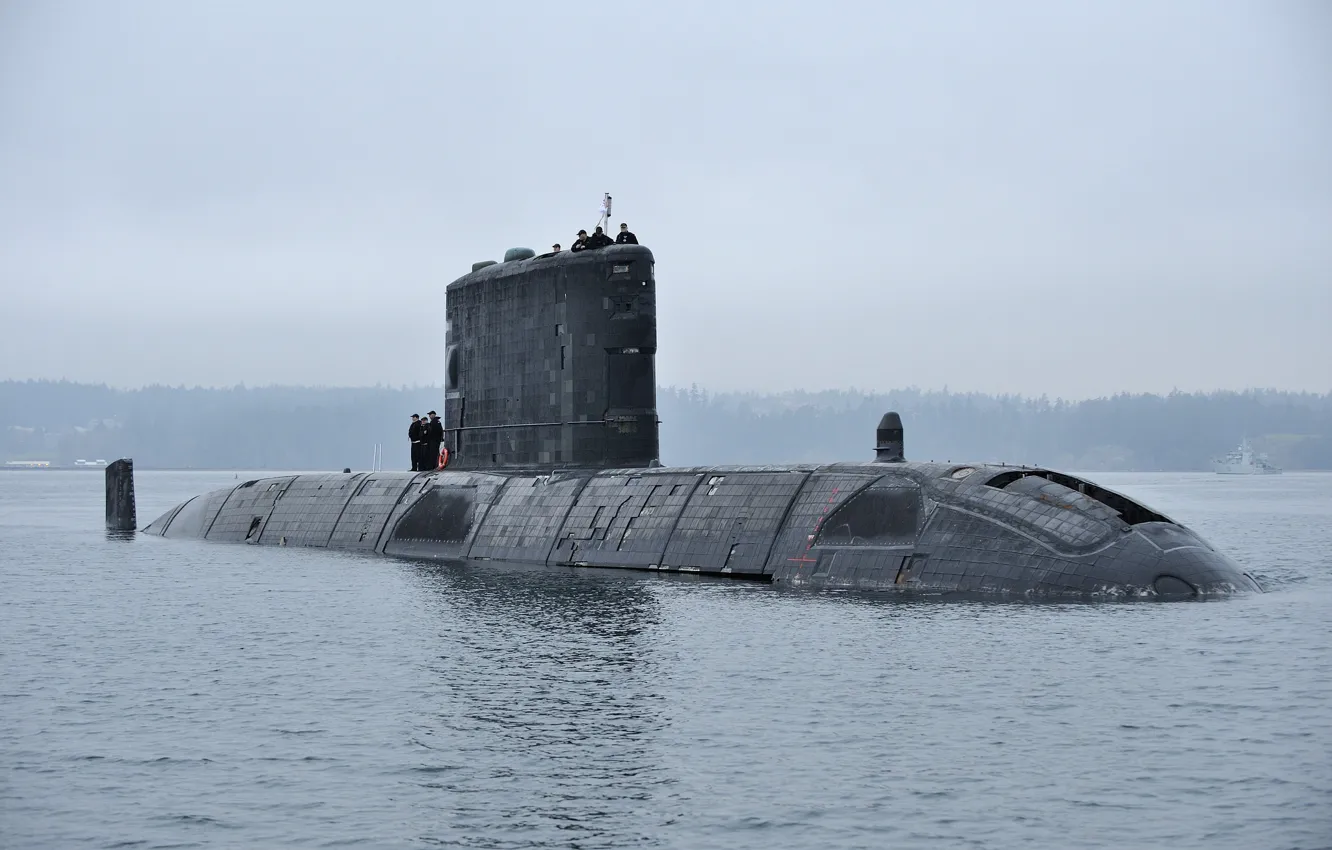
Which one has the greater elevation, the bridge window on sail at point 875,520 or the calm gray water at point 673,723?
the bridge window on sail at point 875,520

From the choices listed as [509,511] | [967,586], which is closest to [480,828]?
[967,586]

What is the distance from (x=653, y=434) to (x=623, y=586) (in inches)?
207

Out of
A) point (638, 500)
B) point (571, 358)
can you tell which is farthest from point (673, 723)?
point (571, 358)

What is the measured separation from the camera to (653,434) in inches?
1221

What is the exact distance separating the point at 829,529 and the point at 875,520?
93 cm

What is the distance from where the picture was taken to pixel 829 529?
85.0 feet

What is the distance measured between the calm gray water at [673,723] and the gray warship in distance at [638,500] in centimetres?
124

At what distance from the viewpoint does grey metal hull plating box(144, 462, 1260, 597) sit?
22.7m

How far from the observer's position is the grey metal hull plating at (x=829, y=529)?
2273 centimetres

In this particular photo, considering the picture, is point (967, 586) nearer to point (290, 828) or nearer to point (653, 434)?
point (653, 434)

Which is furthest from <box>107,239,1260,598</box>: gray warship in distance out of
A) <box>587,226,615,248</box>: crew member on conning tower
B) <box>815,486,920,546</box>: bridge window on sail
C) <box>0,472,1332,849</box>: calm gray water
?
<box>0,472,1332,849</box>: calm gray water

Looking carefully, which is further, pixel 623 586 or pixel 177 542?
pixel 177 542

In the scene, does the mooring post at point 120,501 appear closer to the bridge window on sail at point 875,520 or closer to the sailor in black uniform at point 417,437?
the sailor in black uniform at point 417,437

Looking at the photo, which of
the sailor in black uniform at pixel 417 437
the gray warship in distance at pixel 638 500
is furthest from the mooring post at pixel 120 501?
the sailor in black uniform at pixel 417 437
